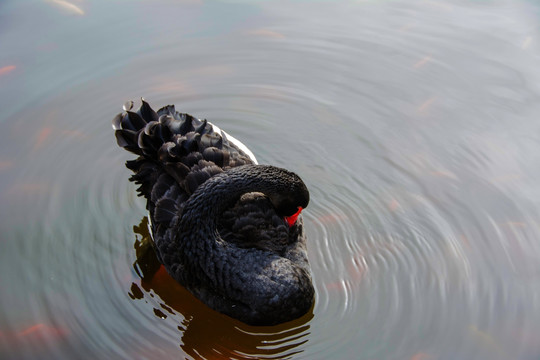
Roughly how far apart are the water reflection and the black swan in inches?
3.7

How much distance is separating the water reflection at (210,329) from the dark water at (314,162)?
0.01 metres

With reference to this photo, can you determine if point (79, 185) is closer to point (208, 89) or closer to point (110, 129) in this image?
point (110, 129)

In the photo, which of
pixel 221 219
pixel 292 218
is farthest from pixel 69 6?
pixel 292 218

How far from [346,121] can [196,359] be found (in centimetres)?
262

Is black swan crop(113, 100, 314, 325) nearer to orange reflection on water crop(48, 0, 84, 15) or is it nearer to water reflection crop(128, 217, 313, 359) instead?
water reflection crop(128, 217, 313, 359)

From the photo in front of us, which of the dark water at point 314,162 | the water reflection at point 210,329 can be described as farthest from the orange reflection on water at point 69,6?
the water reflection at point 210,329

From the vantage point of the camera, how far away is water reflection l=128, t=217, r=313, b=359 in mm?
4016

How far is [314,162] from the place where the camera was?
5414mm

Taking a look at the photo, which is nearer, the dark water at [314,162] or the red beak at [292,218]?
the dark water at [314,162]

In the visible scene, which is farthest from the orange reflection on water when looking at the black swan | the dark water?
the black swan

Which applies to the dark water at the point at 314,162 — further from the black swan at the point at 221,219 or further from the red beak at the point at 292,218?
the red beak at the point at 292,218

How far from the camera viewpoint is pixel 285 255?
4.36 meters

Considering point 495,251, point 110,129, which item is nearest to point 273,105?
point 110,129

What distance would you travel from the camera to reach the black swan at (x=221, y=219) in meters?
4.08
